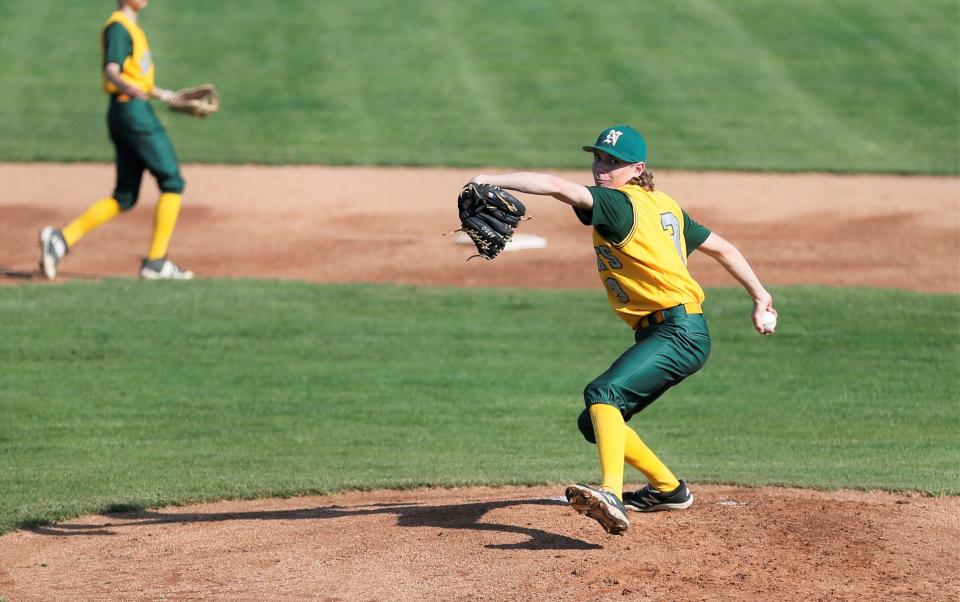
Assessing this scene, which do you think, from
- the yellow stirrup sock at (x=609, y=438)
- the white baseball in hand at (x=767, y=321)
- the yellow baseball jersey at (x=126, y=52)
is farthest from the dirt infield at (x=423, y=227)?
A: the yellow stirrup sock at (x=609, y=438)

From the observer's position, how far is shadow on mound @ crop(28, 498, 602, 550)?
6.09 m

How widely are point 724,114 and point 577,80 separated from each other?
8.26ft

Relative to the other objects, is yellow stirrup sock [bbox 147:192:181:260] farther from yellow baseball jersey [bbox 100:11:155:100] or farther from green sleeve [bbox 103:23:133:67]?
green sleeve [bbox 103:23:133:67]

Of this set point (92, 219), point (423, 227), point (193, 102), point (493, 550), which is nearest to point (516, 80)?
point (423, 227)

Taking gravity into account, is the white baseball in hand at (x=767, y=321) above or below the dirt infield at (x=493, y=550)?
above

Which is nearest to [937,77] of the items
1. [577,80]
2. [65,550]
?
[577,80]

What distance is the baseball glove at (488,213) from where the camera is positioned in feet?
18.1

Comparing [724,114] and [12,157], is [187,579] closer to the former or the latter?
[12,157]

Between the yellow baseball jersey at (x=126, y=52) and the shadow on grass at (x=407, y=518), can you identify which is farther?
the yellow baseball jersey at (x=126, y=52)

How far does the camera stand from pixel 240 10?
24.4m

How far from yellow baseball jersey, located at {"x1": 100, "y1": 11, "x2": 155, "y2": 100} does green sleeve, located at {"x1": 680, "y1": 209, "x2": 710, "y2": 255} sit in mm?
6517

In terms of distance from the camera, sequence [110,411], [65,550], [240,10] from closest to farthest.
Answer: [65,550] → [110,411] → [240,10]

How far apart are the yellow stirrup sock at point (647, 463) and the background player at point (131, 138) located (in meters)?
6.58

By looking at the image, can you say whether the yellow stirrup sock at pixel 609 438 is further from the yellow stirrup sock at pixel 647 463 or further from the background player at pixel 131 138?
the background player at pixel 131 138
